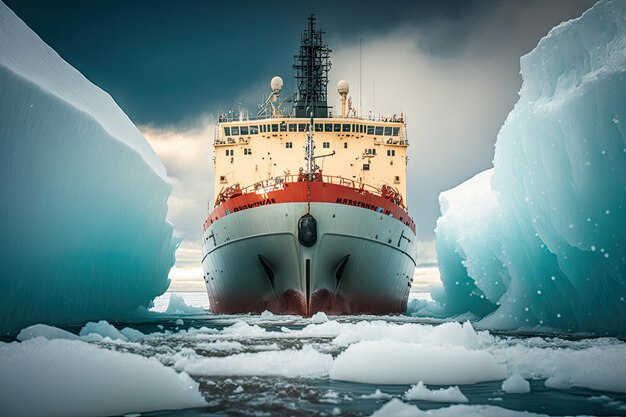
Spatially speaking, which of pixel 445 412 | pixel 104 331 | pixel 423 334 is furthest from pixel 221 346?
pixel 445 412

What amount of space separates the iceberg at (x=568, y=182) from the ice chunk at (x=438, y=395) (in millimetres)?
6693

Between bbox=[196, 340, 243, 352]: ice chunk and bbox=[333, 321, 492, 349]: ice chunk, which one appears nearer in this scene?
bbox=[333, 321, 492, 349]: ice chunk

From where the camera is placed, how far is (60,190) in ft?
39.3

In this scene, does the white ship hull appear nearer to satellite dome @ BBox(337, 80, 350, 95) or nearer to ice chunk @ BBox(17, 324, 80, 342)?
satellite dome @ BBox(337, 80, 350, 95)

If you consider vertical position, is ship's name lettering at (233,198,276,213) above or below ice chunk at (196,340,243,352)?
above

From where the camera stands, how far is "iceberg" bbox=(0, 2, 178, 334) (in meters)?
10.3

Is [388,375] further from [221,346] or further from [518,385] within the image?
[221,346]

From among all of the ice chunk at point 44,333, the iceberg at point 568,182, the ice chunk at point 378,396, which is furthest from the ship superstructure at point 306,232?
the ice chunk at point 378,396

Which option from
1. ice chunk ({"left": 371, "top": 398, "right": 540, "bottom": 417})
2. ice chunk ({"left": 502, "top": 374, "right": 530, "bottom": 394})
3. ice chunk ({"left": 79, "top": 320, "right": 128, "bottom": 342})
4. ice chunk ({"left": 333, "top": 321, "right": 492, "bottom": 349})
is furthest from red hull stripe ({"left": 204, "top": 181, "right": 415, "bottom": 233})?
ice chunk ({"left": 371, "top": 398, "right": 540, "bottom": 417})

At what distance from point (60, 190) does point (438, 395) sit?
923 cm

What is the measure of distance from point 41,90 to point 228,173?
17830 mm

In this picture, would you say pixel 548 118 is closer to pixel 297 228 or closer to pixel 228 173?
pixel 297 228

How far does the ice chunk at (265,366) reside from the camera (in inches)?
275

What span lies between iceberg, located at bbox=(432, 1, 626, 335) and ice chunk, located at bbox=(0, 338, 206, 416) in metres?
8.54
